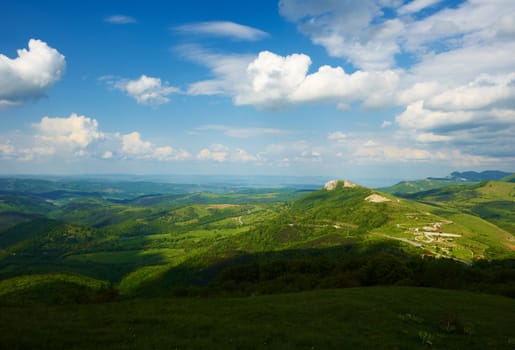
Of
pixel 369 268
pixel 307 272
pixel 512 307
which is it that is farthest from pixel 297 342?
pixel 307 272

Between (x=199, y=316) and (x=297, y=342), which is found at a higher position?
(x=297, y=342)

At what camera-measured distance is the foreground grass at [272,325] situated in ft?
76.8

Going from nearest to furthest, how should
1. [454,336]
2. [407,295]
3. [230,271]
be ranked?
1. [454,336]
2. [407,295]
3. [230,271]

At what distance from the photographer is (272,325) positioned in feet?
95.4

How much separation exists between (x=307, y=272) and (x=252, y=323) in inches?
2737

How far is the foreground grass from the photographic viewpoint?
23.4 m

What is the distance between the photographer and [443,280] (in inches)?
2729

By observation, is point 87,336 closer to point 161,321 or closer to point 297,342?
point 161,321

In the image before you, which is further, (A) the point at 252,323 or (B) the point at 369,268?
(B) the point at 369,268

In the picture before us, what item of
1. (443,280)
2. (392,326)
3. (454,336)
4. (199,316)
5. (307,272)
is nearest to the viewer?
(454,336)

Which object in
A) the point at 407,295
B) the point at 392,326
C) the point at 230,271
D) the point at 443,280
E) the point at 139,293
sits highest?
the point at 392,326

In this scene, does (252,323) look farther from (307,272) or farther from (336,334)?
(307,272)

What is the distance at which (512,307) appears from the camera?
4103cm

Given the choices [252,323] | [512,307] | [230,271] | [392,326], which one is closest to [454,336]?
[392,326]
